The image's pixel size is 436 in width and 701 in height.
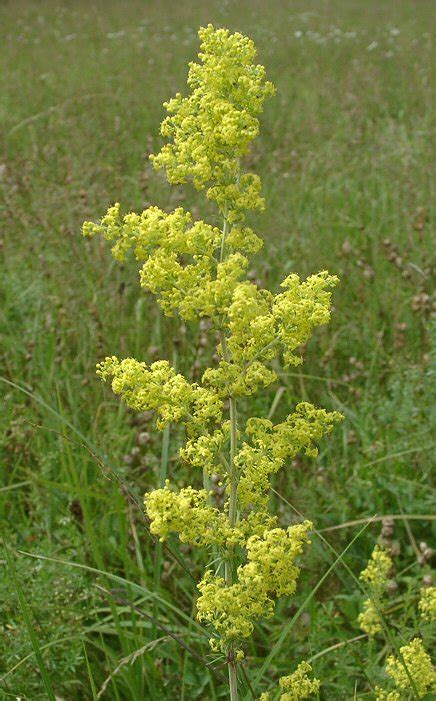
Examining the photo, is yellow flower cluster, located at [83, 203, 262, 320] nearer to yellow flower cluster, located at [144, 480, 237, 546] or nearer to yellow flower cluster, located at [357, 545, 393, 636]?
yellow flower cluster, located at [144, 480, 237, 546]

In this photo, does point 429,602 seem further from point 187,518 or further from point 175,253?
point 175,253

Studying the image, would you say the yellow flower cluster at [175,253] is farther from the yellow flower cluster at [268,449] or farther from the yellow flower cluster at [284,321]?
the yellow flower cluster at [268,449]

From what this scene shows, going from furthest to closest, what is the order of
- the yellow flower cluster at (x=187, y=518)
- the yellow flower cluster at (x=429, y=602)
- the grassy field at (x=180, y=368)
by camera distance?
1. the grassy field at (x=180, y=368)
2. the yellow flower cluster at (x=429, y=602)
3. the yellow flower cluster at (x=187, y=518)

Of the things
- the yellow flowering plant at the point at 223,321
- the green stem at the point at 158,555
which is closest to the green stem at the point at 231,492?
the yellow flowering plant at the point at 223,321

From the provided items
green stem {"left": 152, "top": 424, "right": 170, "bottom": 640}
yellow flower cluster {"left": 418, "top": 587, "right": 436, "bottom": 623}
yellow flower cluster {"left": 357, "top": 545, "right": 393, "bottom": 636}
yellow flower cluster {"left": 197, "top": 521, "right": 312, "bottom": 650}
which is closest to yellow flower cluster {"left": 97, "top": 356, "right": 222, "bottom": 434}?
yellow flower cluster {"left": 197, "top": 521, "right": 312, "bottom": 650}

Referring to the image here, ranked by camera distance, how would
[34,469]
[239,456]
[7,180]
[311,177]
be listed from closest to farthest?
[239,456]
[34,469]
[7,180]
[311,177]

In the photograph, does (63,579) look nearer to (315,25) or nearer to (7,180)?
(7,180)

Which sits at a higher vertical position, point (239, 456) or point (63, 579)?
point (239, 456)

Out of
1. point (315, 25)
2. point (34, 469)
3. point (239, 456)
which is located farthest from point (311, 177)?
point (315, 25)

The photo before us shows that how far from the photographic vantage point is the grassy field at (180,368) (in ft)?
8.30

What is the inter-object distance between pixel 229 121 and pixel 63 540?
1777 mm

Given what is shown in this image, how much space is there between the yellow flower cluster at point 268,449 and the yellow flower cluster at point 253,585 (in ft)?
0.41

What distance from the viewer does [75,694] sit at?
2.51 m

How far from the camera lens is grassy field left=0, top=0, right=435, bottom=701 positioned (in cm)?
253
